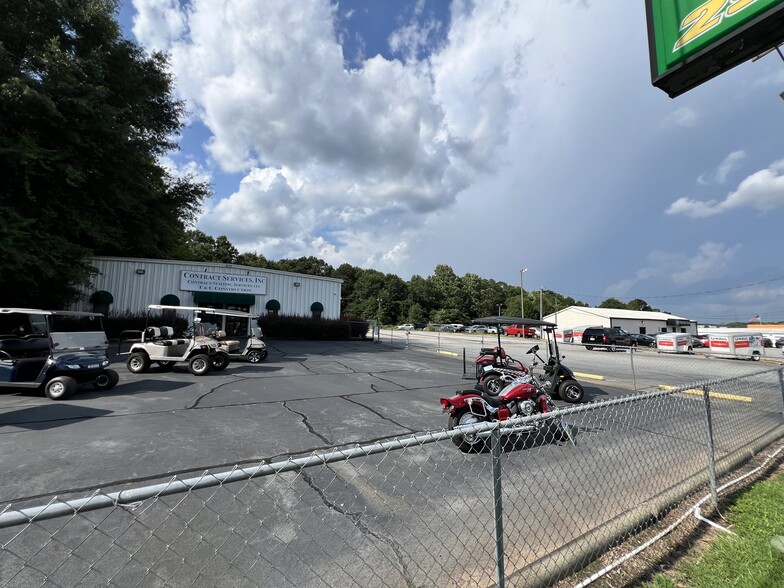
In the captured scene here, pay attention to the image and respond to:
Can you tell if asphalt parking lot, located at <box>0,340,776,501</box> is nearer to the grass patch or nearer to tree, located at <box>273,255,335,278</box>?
the grass patch

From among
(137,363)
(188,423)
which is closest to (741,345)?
(188,423)

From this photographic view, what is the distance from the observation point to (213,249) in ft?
193

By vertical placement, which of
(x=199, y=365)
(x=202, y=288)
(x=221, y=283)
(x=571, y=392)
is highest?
(x=221, y=283)

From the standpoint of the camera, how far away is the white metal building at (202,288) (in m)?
21.0

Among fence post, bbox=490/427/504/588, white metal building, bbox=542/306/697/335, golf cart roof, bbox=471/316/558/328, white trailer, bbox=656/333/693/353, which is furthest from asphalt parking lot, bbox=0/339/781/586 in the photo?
white metal building, bbox=542/306/697/335

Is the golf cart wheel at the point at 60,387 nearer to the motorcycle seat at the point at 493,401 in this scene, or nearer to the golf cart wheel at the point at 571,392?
the motorcycle seat at the point at 493,401

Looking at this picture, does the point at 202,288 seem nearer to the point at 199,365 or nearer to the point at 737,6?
the point at 199,365

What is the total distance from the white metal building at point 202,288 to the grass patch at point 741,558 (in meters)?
24.3

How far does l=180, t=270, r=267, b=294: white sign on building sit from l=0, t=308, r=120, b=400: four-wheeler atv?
1421cm

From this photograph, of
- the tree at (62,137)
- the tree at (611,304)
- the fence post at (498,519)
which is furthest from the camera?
the tree at (611,304)

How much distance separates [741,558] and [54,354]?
1087 cm

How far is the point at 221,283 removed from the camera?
933 inches

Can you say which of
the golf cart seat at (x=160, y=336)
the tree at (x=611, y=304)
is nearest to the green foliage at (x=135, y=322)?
the golf cart seat at (x=160, y=336)

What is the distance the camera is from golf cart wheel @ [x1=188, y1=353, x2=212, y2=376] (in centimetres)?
1034
